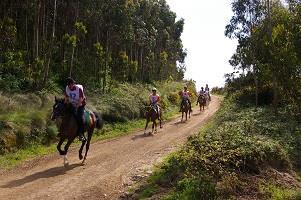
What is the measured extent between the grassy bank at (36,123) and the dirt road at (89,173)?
140 centimetres

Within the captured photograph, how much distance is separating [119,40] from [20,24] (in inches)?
481

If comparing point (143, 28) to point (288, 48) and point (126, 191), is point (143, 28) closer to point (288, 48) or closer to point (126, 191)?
point (288, 48)

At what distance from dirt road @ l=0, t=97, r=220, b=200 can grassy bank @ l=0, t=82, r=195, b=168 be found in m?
1.40

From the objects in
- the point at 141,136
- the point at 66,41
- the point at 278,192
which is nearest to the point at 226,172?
the point at 278,192

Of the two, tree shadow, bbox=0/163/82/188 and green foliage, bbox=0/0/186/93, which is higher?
green foliage, bbox=0/0/186/93

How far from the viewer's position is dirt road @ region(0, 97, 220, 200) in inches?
452

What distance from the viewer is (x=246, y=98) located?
3784 centimetres

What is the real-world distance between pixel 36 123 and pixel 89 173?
22.7ft

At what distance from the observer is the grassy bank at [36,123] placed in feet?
57.6

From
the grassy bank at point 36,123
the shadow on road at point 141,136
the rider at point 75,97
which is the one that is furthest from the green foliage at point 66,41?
the rider at point 75,97

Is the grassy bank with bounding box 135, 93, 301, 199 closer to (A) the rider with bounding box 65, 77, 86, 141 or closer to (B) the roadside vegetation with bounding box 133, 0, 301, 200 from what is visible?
(B) the roadside vegetation with bounding box 133, 0, 301, 200

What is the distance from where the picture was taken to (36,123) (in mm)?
19766

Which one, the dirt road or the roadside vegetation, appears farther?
the dirt road

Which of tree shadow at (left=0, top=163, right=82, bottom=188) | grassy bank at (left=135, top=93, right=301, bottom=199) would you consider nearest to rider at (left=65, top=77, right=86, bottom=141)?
tree shadow at (left=0, top=163, right=82, bottom=188)
